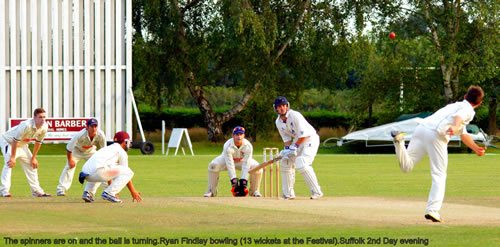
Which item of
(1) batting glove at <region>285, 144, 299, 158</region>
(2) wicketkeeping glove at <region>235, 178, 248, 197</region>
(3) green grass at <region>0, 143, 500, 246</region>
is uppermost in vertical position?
(1) batting glove at <region>285, 144, 299, 158</region>

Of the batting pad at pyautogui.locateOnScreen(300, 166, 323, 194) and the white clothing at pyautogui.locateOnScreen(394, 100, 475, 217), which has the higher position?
the white clothing at pyautogui.locateOnScreen(394, 100, 475, 217)

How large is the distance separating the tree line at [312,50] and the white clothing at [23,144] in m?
21.5

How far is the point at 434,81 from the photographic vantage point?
136ft

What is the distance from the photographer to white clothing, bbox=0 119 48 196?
48.5 feet

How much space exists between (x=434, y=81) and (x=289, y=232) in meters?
32.6

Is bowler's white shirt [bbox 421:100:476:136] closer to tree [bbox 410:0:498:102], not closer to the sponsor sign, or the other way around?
the sponsor sign

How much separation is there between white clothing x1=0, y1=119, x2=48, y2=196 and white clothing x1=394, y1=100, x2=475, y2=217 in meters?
6.74

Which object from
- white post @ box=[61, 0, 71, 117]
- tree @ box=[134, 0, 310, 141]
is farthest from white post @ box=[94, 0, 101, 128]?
tree @ box=[134, 0, 310, 141]

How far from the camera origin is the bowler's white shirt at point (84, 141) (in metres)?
15.0

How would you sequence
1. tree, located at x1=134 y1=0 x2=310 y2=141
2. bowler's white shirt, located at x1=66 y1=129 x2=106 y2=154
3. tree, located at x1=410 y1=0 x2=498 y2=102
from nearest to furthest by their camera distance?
bowler's white shirt, located at x1=66 y1=129 x2=106 y2=154, tree, located at x1=134 y1=0 x2=310 y2=141, tree, located at x1=410 y1=0 x2=498 y2=102

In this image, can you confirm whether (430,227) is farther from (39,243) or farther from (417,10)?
(417,10)

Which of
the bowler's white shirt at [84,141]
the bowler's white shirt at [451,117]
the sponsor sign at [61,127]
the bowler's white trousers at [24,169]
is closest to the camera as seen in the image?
the bowler's white shirt at [451,117]

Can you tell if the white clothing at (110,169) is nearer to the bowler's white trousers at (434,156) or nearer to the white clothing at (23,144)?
the white clothing at (23,144)

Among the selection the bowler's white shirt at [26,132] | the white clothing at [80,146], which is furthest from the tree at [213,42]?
the bowler's white shirt at [26,132]
